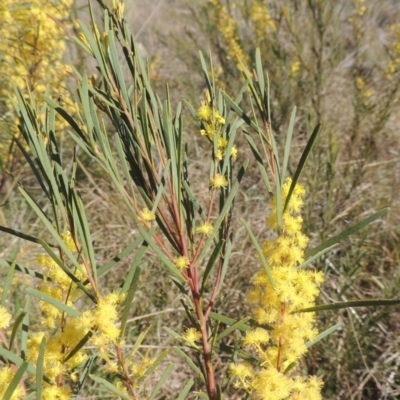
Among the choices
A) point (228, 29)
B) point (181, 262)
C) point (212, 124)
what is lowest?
point (181, 262)

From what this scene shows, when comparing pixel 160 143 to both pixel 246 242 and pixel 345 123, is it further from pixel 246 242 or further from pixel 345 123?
pixel 345 123

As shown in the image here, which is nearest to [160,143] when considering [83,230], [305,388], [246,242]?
[83,230]

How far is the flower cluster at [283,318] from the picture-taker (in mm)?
454

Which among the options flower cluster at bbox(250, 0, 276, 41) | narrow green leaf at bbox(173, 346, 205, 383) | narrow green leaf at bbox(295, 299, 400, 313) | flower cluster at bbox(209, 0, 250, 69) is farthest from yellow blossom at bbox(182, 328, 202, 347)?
flower cluster at bbox(250, 0, 276, 41)

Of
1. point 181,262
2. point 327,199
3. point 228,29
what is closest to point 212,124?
point 181,262

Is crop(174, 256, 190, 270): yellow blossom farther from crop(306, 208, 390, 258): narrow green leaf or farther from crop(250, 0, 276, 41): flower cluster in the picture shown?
crop(250, 0, 276, 41): flower cluster

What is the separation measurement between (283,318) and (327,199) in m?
1.12

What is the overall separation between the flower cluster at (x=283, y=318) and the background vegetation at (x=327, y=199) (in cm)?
29

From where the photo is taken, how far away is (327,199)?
1539 mm

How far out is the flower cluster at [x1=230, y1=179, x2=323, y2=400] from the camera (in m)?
0.45

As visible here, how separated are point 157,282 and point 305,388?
1477mm

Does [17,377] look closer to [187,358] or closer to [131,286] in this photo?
[131,286]

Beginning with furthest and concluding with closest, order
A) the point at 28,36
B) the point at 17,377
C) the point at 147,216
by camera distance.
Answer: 1. the point at 28,36
2. the point at 147,216
3. the point at 17,377

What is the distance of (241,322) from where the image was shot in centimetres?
45
